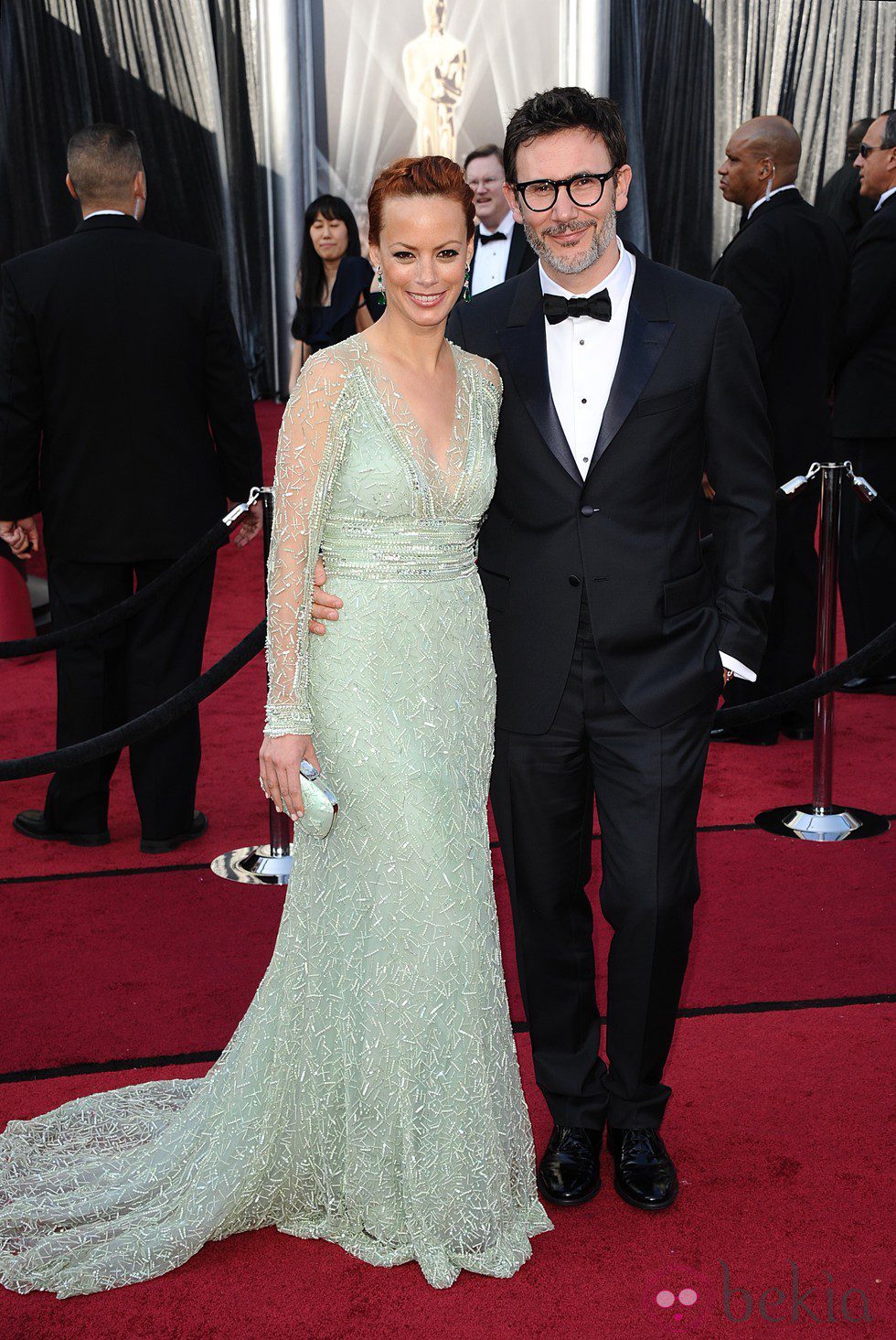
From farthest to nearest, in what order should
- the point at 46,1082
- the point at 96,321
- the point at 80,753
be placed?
the point at 96,321, the point at 80,753, the point at 46,1082

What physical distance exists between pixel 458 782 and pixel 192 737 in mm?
2178

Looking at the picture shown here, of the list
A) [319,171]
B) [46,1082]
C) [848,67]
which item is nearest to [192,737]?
[46,1082]

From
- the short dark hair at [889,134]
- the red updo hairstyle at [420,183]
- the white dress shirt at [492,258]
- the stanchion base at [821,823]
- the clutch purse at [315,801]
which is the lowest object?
the stanchion base at [821,823]

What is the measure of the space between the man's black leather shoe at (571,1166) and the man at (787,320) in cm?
263

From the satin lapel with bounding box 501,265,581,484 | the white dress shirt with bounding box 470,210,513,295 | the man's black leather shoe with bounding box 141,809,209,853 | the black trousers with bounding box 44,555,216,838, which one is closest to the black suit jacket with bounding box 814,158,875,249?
the white dress shirt with bounding box 470,210,513,295

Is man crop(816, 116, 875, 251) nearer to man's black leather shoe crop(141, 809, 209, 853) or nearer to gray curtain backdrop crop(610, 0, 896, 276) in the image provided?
gray curtain backdrop crop(610, 0, 896, 276)

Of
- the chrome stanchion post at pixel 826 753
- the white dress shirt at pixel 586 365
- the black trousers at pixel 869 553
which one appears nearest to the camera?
the white dress shirt at pixel 586 365

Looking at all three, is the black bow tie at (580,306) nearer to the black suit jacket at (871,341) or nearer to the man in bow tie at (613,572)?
the man in bow tie at (613,572)

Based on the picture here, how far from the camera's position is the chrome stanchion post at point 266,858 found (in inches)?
157

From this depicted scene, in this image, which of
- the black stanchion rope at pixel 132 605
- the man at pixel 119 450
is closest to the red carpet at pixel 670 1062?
the man at pixel 119 450

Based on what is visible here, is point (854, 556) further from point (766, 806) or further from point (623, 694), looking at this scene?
point (623, 694)

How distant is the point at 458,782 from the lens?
2.29m

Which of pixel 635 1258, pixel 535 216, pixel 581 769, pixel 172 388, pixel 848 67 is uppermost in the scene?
pixel 848 67

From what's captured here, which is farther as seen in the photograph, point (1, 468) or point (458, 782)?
point (1, 468)
